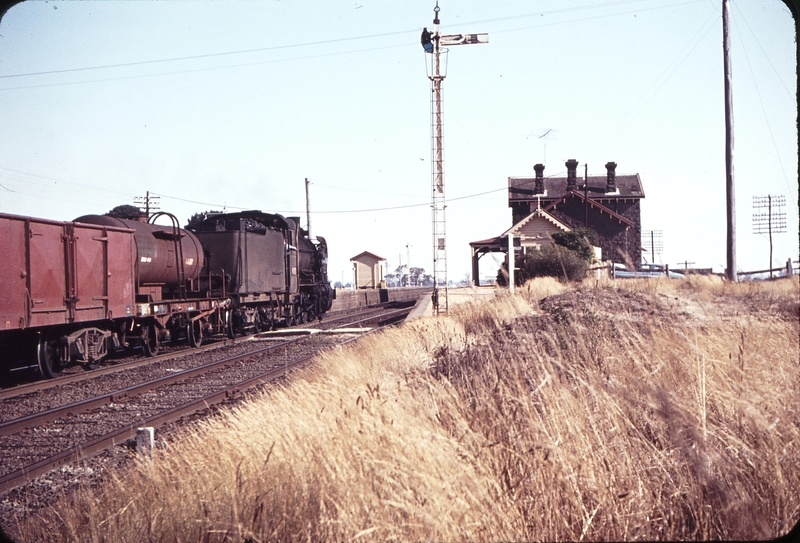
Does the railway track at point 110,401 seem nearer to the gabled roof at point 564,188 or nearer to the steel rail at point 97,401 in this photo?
the steel rail at point 97,401

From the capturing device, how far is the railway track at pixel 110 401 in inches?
269

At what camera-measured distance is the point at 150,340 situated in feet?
52.0

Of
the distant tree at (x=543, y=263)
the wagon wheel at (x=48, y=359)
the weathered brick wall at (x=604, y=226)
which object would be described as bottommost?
the wagon wheel at (x=48, y=359)

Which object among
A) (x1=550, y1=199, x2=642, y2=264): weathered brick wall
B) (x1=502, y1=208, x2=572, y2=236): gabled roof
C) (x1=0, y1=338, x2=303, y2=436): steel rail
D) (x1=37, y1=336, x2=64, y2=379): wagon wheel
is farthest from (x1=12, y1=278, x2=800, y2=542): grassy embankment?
(x1=550, y1=199, x2=642, y2=264): weathered brick wall

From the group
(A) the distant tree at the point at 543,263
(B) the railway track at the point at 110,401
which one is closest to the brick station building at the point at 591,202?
(A) the distant tree at the point at 543,263

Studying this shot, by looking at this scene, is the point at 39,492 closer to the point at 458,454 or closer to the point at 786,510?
the point at 458,454

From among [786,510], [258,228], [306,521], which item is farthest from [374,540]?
[258,228]

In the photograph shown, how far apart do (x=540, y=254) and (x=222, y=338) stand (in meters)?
17.1

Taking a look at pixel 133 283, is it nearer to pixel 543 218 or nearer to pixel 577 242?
pixel 577 242

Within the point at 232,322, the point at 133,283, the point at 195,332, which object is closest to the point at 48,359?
the point at 133,283

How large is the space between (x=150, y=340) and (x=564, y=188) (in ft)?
155

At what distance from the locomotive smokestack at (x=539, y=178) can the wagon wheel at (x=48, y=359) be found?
156 ft

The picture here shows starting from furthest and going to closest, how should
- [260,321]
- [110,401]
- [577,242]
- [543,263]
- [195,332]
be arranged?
1. [577,242]
2. [543,263]
3. [260,321]
4. [195,332]
5. [110,401]

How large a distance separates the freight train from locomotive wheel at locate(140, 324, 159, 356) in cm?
3
